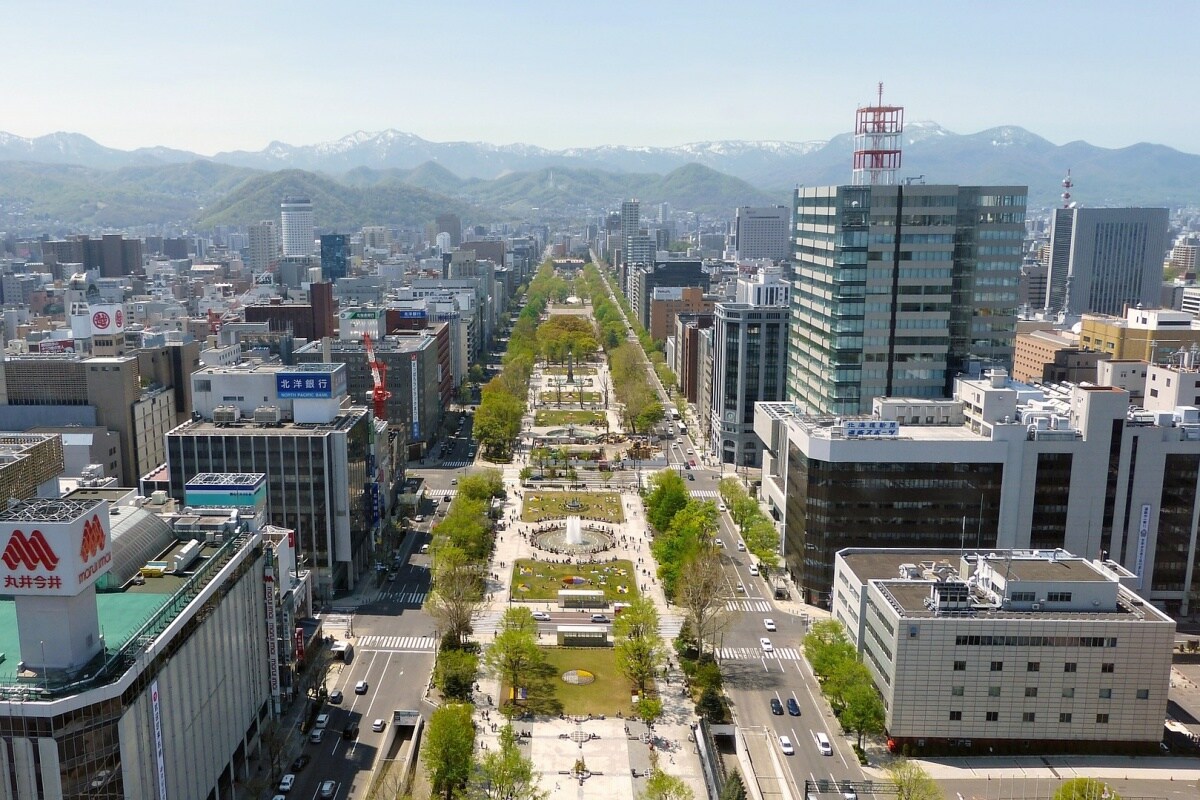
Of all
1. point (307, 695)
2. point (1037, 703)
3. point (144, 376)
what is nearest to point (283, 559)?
point (307, 695)

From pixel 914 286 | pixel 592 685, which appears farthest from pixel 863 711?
pixel 914 286

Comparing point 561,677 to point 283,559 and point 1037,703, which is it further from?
point 1037,703

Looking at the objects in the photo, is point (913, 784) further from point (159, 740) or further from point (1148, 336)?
point (1148, 336)

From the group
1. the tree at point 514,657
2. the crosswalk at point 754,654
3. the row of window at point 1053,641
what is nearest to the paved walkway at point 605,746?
the tree at point 514,657

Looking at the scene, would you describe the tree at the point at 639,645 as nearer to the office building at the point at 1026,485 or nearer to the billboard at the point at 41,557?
the office building at the point at 1026,485

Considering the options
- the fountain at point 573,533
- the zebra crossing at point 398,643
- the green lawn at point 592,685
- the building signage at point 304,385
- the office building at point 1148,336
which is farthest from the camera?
the office building at point 1148,336

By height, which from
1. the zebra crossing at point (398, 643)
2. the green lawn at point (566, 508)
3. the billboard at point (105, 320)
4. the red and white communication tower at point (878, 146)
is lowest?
the zebra crossing at point (398, 643)
